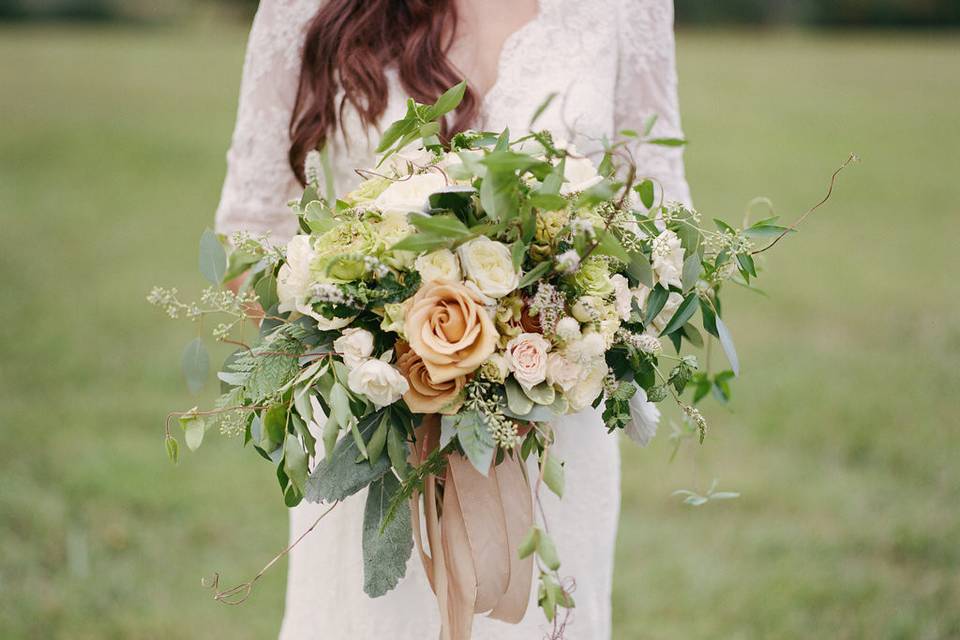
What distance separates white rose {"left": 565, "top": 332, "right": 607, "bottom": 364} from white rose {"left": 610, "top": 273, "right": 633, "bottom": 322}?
0.08m

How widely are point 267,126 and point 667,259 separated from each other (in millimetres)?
1063

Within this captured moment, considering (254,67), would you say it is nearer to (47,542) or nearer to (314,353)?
(314,353)

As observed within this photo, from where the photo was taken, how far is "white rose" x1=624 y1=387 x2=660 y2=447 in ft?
5.82

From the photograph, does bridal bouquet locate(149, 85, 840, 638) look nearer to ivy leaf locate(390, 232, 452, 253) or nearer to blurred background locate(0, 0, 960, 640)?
ivy leaf locate(390, 232, 452, 253)

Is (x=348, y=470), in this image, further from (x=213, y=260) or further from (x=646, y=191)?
(x=646, y=191)

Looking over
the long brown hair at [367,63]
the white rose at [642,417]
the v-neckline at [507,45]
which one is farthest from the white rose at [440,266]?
the v-neckline at [507,45]

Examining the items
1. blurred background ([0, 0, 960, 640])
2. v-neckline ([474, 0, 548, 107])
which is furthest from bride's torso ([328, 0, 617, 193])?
blurred background ([0, 0, 960, 640])

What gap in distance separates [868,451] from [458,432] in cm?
372

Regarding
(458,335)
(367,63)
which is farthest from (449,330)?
(367,63)

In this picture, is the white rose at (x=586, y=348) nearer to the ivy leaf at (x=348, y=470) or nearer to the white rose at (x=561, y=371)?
the white rose at (x=561, y=371)

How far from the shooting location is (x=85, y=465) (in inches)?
173

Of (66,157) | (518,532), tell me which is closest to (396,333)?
(518,532)

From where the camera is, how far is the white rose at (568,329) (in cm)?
149

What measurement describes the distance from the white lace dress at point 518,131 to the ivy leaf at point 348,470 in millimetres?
487
